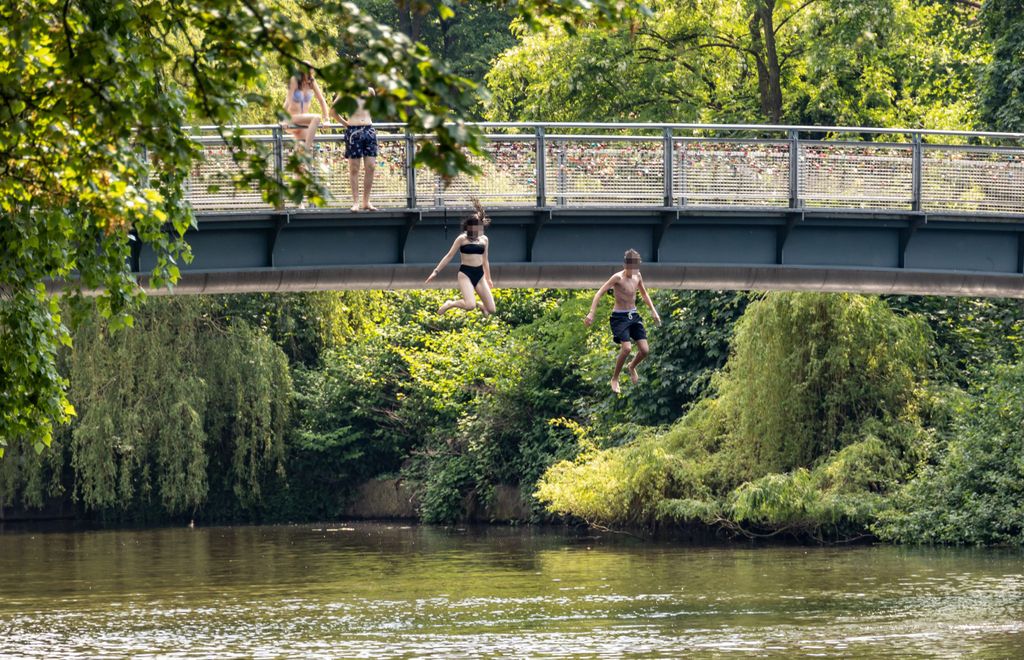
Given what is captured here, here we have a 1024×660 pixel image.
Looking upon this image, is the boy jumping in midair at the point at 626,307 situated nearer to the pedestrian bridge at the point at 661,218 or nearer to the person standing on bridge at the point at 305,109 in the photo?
the pedestrian bridge at the point at 661,218

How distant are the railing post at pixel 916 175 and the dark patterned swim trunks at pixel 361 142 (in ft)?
27.5

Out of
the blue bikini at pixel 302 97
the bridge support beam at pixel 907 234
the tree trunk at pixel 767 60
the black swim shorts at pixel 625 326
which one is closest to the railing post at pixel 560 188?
the black swim shorts at pixel 625 326

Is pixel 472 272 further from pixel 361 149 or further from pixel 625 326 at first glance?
pixel 625 326

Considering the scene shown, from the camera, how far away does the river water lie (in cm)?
2159

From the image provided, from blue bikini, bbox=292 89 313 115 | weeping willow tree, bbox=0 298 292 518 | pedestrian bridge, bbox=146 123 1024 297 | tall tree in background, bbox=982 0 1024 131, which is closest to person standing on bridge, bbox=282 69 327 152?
blue bikini, bbox=292 89 313 115

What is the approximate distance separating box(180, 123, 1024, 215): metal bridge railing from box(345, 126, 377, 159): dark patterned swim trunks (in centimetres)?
240

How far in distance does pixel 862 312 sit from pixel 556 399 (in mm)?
10685

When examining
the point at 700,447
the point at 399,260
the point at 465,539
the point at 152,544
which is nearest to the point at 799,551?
the point at 700,447

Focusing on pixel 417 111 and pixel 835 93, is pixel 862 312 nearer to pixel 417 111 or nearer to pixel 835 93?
pixel 835 93

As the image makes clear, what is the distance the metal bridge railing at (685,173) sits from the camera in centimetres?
2627

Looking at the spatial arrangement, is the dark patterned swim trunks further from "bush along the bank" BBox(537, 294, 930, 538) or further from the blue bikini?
"bush along the bank" BBox(537, 294, 930, 538)

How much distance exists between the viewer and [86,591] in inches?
1123

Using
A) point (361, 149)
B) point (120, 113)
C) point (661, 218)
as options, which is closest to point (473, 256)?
point (361, 149)

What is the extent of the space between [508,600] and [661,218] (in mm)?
5605
